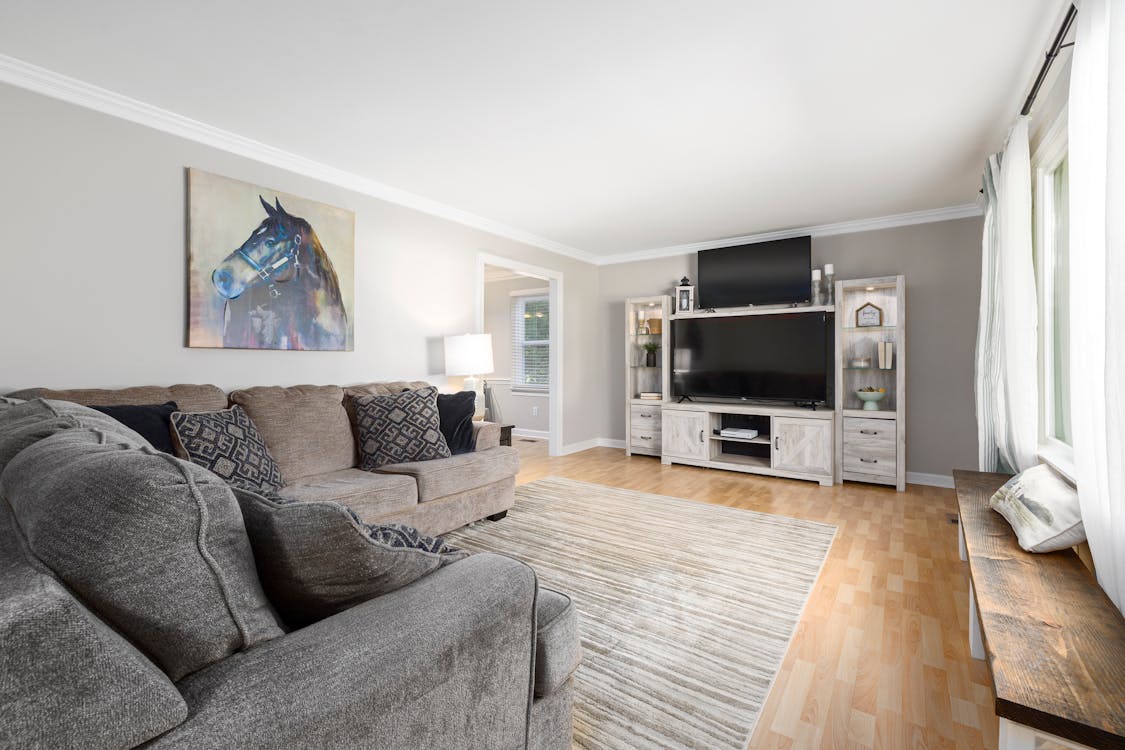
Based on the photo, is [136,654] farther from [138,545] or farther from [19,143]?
[19,143]

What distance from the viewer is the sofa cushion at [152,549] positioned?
0.65m

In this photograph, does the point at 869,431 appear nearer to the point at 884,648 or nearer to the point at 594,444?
the point at 884,648

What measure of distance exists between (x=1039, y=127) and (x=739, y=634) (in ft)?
9.57

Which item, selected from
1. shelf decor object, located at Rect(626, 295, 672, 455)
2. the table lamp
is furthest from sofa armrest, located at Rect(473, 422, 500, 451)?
shelf decor object, located at Rect(626, 295, 672, 455)

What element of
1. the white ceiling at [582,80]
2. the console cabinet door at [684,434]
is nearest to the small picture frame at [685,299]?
the console cabinet door at [684,434]

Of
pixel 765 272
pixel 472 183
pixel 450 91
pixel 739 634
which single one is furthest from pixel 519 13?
pixel 765 272

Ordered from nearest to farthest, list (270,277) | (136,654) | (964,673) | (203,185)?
(136,654) → (964,673) → (203,185) → (270,277)

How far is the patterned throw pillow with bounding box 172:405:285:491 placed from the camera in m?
2.39

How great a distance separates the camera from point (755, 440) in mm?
5090

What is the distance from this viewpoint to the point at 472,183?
3.88 meters

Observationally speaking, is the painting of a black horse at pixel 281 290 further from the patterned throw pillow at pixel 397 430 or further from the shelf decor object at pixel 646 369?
the shelf decor object at pixel 646 369

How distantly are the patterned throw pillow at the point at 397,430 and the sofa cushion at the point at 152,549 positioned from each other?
2.46 metres

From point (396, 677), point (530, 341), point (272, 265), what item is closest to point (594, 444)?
point (530, 341)

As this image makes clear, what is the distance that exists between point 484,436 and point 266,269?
1768mm
